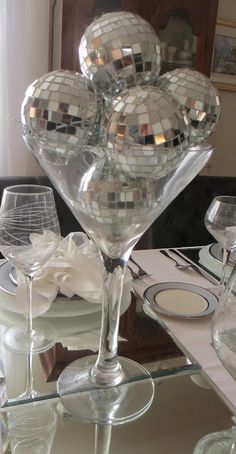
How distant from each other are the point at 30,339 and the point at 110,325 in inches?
5.3

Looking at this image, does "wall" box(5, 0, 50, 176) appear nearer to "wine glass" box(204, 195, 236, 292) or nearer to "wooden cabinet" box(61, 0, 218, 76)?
"wooden cabinet" box(61, 0, 218, 76)

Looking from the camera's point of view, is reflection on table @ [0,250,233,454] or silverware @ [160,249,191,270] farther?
silverware @ [160,249,191,270]

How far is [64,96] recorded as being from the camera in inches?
15.2

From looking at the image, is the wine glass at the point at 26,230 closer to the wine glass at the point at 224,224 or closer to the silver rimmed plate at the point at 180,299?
the silver rimmed plate at the point at 180,299

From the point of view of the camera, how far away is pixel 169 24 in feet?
5.40

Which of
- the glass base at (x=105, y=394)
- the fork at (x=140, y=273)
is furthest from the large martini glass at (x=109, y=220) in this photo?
the fork at (x=140, y=273)

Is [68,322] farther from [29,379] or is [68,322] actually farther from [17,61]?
[17,61]

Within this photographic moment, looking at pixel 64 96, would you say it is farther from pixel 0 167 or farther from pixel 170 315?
pixel 0 167

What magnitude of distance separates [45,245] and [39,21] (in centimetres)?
141

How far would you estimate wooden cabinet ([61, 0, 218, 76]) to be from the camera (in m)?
1.42

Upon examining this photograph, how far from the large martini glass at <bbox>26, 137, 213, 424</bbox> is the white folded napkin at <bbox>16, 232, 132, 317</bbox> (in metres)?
0.10

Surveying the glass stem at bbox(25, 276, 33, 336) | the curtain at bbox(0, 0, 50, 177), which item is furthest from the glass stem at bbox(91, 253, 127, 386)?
the curtain at bbox(0, 0, 50, 177)

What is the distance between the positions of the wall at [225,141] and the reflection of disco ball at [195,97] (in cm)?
170

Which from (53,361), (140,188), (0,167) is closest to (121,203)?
(140,188)
